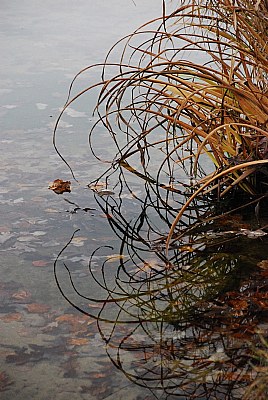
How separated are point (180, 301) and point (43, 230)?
0.79 meters

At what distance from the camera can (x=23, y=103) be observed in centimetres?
490

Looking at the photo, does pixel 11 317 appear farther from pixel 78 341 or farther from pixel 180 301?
pixel 180 301

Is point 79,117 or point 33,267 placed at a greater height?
point 79,117

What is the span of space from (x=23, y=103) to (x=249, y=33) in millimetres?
2124

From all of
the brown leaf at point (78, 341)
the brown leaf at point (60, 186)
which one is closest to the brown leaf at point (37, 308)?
the brown leaf at point (78, 341)

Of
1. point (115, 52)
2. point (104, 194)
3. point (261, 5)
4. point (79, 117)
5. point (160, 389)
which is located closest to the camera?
point (160, 389)

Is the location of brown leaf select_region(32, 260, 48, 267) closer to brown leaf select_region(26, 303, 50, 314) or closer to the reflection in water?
the reflection in water

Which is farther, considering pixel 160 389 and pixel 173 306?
pixel 173 306

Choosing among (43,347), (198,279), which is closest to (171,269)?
(198,279)

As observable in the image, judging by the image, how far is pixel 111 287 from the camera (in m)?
2.54

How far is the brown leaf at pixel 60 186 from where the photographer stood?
344 cm

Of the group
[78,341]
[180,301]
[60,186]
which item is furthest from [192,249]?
[60,186]

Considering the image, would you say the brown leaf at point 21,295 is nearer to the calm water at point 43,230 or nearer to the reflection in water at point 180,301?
the calm water at point 43,230

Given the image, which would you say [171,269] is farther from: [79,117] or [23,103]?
[23,103]
